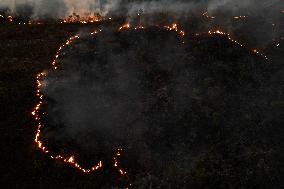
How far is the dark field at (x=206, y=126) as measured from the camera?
14.9 metres

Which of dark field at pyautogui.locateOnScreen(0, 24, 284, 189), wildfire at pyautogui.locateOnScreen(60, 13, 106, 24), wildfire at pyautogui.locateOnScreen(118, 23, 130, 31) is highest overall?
wildfire at pyautogui.locateOnScreen(60, 13, 106, 24)

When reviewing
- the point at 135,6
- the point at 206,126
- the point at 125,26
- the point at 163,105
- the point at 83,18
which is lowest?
the point at 206,126

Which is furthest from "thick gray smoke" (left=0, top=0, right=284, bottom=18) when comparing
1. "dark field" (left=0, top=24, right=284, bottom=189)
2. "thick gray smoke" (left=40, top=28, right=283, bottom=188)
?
"dark field" (left=0, top=24, right=284, bottom=189)

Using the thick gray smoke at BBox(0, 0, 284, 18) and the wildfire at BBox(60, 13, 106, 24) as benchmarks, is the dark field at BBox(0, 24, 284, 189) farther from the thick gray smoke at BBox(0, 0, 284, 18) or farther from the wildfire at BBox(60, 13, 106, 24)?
the thick gray smoke at BBox(0, 0, 284, 18)

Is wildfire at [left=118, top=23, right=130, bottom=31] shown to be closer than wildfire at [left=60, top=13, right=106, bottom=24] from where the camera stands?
Yes

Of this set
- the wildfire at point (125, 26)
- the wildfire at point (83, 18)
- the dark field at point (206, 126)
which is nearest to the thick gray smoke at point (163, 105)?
the dark field at point (206, 126)

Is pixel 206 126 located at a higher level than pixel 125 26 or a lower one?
lower

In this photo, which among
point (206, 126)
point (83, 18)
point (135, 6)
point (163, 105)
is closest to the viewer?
point (206, 126)

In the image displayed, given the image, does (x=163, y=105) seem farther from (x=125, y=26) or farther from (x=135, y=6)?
(x=135, y=6)

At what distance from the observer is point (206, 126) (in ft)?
55.3

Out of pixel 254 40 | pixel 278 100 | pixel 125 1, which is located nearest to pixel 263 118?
pixel 278 100

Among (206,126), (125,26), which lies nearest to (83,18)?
(125,26)

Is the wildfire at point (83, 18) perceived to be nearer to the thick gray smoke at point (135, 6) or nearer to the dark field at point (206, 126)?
the thick gray smoke at point (135, 6)

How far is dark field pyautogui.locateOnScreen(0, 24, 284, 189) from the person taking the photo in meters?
14.9
